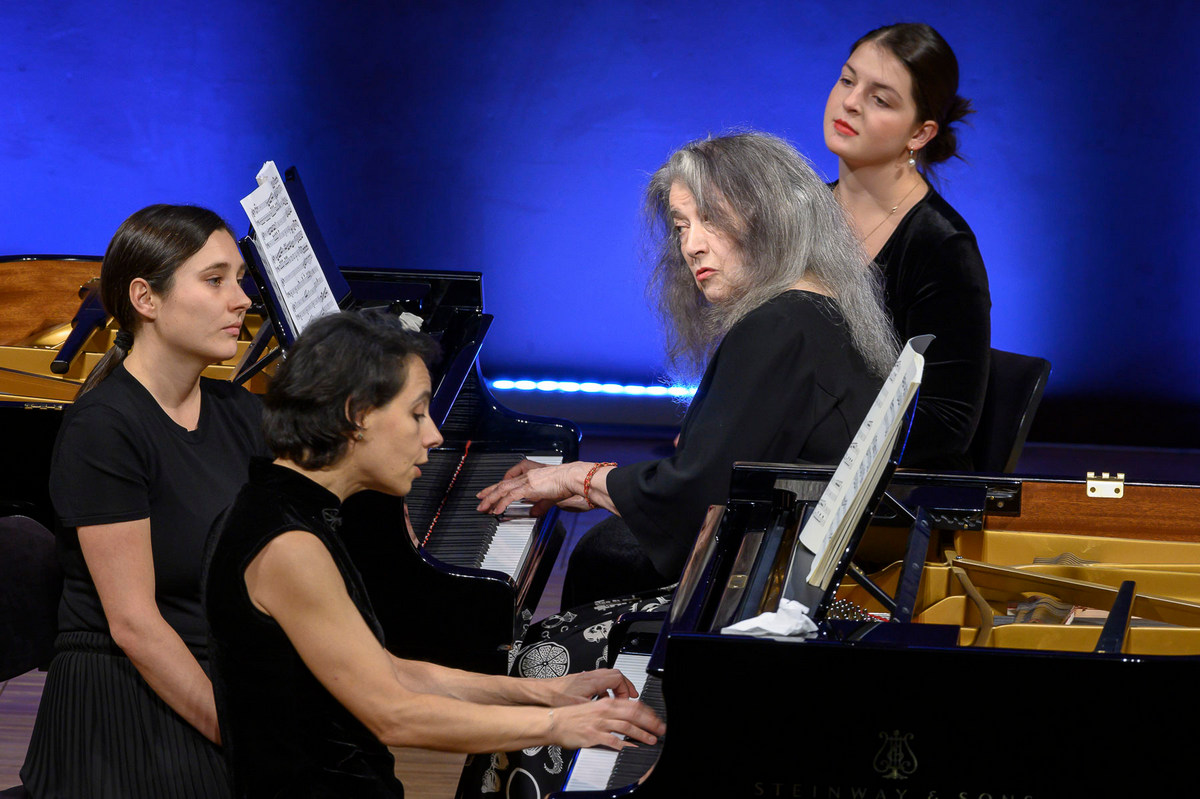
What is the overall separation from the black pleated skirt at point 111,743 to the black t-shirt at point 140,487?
0.27 ft

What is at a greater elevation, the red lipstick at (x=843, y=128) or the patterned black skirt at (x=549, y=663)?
the red lipstick at (x=843, y=128)

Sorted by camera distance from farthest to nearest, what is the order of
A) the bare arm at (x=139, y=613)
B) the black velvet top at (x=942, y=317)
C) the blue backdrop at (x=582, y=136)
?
the blue backdrop at (x=582, y=136) → the black velvet top at (x=942, y=317) → the bare arm at (x=139, y=613)

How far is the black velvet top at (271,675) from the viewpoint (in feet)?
5.25

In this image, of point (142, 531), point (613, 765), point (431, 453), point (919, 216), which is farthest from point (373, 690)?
point (919, 216)

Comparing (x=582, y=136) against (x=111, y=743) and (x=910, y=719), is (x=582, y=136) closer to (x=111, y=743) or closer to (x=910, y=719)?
(x=111, y=743)

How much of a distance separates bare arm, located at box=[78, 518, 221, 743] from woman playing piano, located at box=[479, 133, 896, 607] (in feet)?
2.62

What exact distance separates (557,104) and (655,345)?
1167 mm

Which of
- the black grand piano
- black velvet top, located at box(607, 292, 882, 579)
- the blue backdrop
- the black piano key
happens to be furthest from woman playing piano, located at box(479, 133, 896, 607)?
the blue backdrop

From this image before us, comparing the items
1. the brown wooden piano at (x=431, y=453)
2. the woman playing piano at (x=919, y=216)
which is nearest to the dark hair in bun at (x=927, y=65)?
the woman playing piano at (x=919, y=216)

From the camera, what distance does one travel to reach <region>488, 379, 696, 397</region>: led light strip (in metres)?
5.77

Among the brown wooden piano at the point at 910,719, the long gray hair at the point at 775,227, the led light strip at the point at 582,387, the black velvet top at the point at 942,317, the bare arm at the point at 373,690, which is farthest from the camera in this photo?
the led light strip at the point at 582,387

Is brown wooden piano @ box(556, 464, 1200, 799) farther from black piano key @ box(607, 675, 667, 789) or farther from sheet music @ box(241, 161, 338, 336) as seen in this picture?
sheet music @ box(241, 161, 338, 336)

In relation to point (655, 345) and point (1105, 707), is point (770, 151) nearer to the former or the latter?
point (1105, 707)

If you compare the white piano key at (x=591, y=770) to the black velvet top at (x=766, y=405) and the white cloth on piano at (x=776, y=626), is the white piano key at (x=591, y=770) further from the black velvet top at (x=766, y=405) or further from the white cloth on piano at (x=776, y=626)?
the black velvet top at (x=766, y=405)
